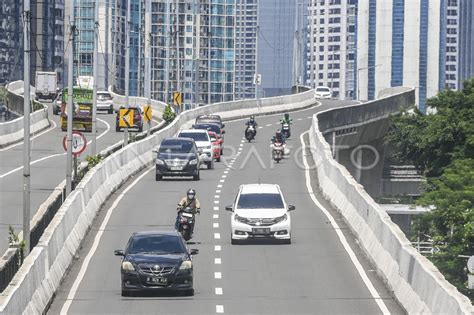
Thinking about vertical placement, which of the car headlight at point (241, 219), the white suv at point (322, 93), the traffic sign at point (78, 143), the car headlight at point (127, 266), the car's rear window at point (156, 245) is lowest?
the car headlight at point (127, 266)

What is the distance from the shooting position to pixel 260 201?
114 ft

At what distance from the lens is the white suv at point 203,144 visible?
5766cm

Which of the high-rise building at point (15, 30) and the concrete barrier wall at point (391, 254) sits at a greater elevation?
the high-rise building at point (15, 30)

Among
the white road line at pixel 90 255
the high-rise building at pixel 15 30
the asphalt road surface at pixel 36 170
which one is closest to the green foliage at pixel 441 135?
the asphalt road surface at pixel 36 170

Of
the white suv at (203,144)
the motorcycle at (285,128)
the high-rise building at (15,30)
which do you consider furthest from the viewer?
the high-rise building at (15,30)

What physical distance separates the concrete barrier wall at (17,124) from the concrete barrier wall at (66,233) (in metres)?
10.2

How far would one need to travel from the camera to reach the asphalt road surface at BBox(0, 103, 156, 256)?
42.5 metres

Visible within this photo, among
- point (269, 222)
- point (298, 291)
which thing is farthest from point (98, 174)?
point (298, 291)

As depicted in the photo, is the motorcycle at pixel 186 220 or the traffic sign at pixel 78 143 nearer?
the motorcycle at pixel 186 220

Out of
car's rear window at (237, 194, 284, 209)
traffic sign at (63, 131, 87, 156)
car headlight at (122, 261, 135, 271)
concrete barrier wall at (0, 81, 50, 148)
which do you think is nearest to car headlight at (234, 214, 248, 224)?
car's rear window at (237, 194, 284, 209)

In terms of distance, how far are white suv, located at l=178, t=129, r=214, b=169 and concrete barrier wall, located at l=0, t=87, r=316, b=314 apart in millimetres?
2321

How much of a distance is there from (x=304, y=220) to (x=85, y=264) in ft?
35.4

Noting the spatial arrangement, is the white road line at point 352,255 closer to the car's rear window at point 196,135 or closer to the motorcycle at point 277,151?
the car's rear window at point 196,135

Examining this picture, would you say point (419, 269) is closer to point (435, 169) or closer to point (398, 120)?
point (435, 169)
